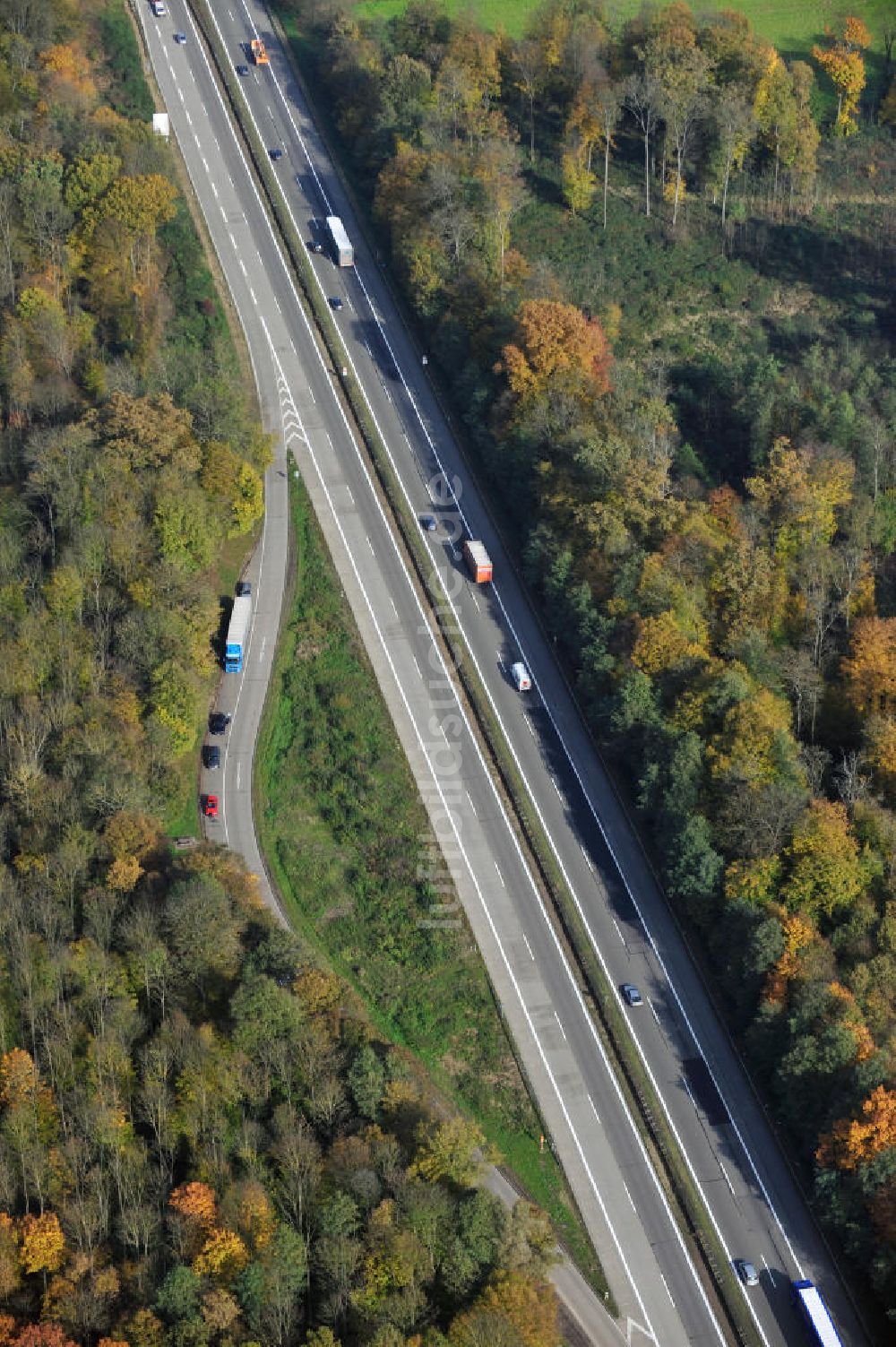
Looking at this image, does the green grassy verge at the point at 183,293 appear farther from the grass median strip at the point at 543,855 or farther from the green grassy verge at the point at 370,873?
the grass median strip at the point at 543,855

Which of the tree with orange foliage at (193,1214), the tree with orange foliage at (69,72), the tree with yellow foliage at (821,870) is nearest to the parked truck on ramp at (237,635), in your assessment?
the tree with yellow foliage at (821,870)

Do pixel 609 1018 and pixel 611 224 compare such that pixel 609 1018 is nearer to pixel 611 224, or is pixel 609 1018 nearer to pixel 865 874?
pixel 865 874

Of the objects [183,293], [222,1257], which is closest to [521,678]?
[222,1257]

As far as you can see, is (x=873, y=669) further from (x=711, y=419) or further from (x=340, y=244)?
(x=340, y=244)

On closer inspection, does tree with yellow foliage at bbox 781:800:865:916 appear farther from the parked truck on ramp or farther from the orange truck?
the parked truck on ramp

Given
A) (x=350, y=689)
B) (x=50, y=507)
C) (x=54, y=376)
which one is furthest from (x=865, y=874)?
(x=54, y=376)
